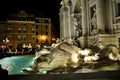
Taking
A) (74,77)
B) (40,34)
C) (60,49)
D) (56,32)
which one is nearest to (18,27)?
(40,34)

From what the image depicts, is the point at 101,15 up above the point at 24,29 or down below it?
above

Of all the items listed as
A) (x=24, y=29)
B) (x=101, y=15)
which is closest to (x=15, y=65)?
(x=101, y=15)

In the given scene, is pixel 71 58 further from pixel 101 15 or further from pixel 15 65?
pixel 15 65

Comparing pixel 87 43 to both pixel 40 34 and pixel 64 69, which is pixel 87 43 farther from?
pixel 40 34

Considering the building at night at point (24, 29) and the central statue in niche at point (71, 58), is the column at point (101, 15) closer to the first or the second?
the central statue in niche at point (71, 58)

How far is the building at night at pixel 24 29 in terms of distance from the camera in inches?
2653

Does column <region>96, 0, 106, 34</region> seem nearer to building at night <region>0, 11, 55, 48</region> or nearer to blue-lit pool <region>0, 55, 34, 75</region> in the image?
blue-lit pool <region>0, 55, 34, 75</region>

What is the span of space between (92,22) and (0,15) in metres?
50.7

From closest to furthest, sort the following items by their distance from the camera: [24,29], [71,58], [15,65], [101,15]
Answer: [71,58] → [101,15] → [15,65] → [24,29]

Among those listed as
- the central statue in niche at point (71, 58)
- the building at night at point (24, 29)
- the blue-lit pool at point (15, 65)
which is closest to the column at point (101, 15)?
the central statue in niche at point (71, 58)

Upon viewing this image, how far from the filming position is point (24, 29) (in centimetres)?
6912

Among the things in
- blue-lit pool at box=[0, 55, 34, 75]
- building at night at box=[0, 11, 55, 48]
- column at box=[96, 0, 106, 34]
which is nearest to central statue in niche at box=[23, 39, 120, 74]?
blue-lit pool at box=[0, 55, 34, 75]

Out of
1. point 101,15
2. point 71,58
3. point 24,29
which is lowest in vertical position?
point 71,58

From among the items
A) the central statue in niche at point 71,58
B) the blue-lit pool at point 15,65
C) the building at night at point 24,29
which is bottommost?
the blue-lit pool at point 15,65
